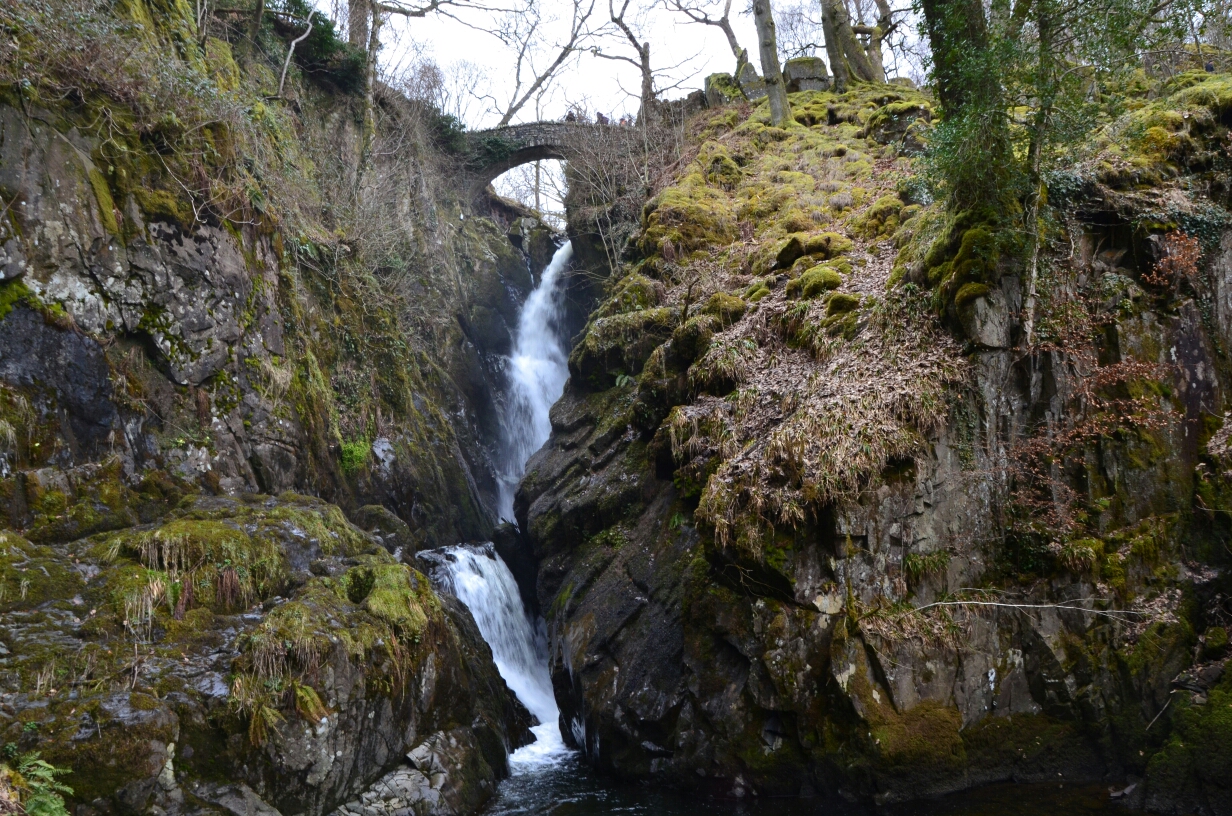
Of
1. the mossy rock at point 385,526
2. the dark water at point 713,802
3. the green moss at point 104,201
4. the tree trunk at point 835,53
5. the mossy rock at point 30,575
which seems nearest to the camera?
→ the mossy rock at point 30,575

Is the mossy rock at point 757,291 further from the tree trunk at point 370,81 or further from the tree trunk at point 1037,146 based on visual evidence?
the tree trunk at point 370,81

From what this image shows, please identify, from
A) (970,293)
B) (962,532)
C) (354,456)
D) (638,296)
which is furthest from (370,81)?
(962,532)

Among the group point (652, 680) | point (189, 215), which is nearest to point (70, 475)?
point (189, 215)

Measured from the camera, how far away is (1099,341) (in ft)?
26.2

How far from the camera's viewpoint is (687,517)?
955cm

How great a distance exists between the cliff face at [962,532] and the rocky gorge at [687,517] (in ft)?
0.13

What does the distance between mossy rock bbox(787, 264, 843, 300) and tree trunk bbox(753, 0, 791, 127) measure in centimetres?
1028

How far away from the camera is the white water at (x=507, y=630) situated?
1120 cm

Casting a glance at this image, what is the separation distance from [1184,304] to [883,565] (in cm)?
472

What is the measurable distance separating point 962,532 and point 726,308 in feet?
15.3

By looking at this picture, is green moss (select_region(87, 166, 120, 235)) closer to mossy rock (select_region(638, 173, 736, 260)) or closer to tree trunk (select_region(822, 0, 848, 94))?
mossy rock (select_region(638, 173, 736, 260))

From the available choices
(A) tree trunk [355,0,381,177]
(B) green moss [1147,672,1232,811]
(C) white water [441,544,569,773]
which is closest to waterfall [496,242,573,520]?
(C) white water [441,544,569,773]

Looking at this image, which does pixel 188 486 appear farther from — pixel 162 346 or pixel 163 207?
pixel 163 207

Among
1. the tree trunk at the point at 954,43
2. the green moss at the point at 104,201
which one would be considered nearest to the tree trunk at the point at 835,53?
the tree trunk at the point at 954,43
